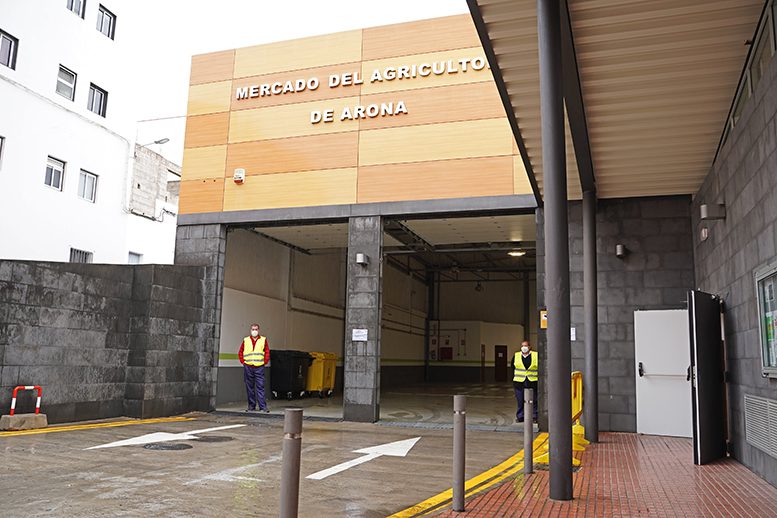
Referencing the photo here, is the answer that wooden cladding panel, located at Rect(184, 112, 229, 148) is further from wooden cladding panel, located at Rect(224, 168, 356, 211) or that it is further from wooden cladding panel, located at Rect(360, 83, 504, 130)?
wooden cladding panel, located at Rect(360, 83, 504, 130)

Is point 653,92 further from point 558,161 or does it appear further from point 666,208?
point 666,208

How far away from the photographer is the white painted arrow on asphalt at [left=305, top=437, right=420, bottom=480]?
708 centimetres

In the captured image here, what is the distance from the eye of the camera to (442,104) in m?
13.0

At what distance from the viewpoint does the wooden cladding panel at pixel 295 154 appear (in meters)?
13.5

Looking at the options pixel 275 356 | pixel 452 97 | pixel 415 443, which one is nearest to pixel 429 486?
pixel 415 443

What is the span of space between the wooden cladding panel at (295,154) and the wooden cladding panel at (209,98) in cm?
111

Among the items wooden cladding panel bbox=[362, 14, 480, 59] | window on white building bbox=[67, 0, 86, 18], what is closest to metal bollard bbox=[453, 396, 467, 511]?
wooden cladding panel bbox=[362, 14, 480, 59]

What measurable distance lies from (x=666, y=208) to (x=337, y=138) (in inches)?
260

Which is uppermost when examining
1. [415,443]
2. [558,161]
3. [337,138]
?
[337,138]

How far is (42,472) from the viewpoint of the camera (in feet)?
21.6

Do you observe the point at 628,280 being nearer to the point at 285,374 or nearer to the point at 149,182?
the point at 285,374

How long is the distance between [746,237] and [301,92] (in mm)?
9573

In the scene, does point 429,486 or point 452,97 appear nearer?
point 429,486

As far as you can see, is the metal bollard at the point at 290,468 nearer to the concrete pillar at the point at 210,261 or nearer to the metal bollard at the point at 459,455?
the metal bollard at the point at 459,455
